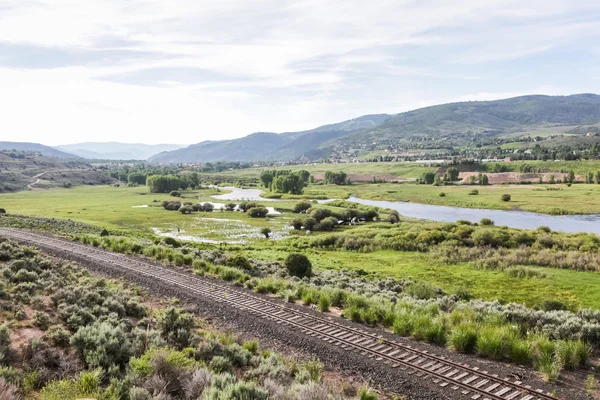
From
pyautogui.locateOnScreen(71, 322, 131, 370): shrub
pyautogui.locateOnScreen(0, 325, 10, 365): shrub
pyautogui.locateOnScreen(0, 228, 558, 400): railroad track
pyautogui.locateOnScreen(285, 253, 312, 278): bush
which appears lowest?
pyautogui.locateOnScreen(285, 253, 312, 278): bush

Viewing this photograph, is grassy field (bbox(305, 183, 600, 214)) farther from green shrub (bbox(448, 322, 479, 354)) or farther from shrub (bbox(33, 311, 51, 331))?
shrub (bbox(33, 311, 51, 331))

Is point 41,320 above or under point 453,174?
under

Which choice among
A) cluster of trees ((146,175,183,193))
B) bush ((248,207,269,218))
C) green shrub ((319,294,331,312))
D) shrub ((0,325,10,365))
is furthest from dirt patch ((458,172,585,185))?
shrub ((0,325,10,365))

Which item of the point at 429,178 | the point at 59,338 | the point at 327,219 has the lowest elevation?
the point at 327,219

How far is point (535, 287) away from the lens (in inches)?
1362

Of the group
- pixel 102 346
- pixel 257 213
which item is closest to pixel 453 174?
pixel 257 213

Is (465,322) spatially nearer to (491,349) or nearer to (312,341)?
(491,349)

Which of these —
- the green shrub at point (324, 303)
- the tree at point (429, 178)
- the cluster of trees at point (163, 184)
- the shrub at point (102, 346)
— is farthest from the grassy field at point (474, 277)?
the tree at point (429, 178)

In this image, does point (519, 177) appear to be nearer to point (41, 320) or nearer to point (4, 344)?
point (41, 320)

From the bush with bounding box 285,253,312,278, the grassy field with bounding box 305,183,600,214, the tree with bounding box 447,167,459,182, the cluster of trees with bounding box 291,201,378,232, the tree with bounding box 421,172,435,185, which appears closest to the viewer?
the bush with bounding box 285,253,312,278

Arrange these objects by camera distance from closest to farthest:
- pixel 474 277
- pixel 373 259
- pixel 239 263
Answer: pixel 239 263
pixel 474 277
pixel 373 259

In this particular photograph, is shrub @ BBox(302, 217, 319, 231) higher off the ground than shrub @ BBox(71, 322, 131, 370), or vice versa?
shrub @ BBox(71, 322, 131, 370)

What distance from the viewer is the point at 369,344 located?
1662cm

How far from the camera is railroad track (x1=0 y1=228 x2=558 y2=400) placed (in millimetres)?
12844
